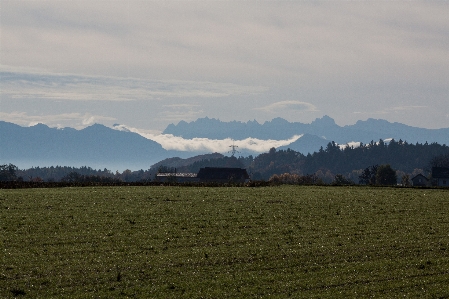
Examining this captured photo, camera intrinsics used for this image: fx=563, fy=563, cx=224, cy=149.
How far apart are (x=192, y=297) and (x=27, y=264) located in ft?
34.2

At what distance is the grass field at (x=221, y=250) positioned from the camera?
28.2m

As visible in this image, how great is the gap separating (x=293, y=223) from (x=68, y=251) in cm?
1893

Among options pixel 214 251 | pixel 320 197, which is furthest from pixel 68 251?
pixel 320 197

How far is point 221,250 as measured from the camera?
35.3 m

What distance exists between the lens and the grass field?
92.4 ft

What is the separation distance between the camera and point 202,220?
46.2 m

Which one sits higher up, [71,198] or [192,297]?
[71,198]

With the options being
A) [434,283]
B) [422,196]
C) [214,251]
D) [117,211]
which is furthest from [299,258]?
[422,196]

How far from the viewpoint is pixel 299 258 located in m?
33.8

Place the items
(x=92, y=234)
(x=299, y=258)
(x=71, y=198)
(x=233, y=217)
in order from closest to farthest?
1. (x=299, y=258)
2. (x=92, y=234)
3. (x=233, y=217)
4. (x=71, y=198)

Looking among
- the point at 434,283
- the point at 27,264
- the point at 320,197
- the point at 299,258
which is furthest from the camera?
the point at 320,197

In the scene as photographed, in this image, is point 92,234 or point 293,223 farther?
point 293,223

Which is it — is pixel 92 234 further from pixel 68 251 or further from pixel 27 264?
pixel 27 264

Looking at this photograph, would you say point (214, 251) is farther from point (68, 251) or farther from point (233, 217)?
point (233, 217)
